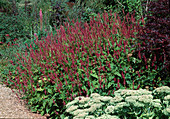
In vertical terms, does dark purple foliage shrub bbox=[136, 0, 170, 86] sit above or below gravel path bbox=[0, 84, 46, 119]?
above

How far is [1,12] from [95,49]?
21.4 ft

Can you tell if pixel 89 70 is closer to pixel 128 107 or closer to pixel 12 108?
pixel 128 107

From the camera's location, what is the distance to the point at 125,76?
396cm

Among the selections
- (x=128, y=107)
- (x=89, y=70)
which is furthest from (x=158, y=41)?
(x=128, y=107)

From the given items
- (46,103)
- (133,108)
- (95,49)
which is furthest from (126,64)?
(46,103)

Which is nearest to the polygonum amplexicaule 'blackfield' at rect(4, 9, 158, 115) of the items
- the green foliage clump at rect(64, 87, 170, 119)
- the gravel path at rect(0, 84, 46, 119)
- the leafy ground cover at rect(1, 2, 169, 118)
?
the leafy ground cover at rect(1, 2, 169, 118)

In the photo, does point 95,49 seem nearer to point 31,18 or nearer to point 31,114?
point 31,114

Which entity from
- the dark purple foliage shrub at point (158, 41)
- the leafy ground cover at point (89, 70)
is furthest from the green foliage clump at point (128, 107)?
the dark purple foliage shrub at point (158, 41)

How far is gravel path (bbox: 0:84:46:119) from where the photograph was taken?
392 centimetres

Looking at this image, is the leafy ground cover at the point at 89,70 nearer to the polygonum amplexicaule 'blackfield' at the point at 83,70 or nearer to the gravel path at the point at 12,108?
the polygonum amplexicaule 'blackfield' at the point at 83,70

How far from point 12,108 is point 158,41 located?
2957 mm

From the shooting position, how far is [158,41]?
391cm

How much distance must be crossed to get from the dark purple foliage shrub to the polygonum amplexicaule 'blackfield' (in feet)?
0.81

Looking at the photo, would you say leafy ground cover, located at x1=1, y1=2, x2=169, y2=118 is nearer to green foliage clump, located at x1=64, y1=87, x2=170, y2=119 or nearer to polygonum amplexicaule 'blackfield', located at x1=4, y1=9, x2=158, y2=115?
polygonum amplexicaule 'blackfield', located at x1=4, y1=9, x2=158, y2=115
